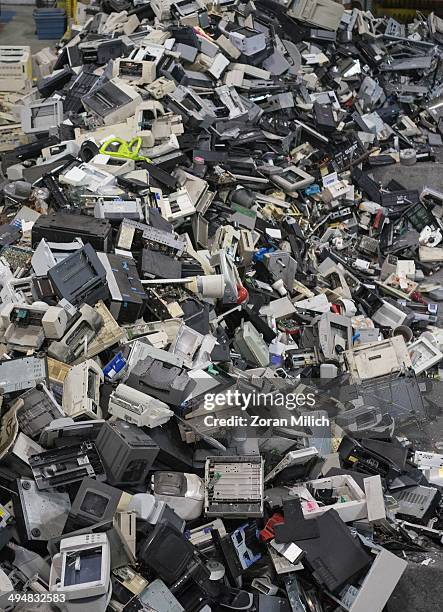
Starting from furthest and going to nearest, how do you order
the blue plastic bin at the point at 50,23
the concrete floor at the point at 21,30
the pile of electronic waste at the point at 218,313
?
the concrete floor at the point at 21,30
the blue plastic bin at the point at 50,23
the pile of electronic waste at the point at 218,313

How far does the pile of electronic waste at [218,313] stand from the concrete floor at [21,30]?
3180 mm

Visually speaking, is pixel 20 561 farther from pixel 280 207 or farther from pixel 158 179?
pixel 280 207

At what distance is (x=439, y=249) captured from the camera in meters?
10.2

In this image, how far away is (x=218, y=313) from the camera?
758 centimetres

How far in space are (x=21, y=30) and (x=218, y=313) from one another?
1105 centimetres

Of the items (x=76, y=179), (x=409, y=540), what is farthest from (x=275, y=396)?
(x=76, y=179)

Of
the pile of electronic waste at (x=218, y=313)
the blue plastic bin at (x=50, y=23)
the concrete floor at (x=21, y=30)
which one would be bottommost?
the concrete floor at (x=21, y=30)

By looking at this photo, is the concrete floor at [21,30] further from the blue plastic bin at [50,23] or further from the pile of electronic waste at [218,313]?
the pile of electronic waste at [218,313]

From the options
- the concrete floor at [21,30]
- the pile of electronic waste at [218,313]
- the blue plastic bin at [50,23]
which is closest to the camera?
the pile of electronic waste at [218,313]

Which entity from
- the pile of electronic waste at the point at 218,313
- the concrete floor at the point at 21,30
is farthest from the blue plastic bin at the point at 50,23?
the pile of electronic waste at the point at 218,313

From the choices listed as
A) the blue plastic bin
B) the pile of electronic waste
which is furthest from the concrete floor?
the pile of electronic waste

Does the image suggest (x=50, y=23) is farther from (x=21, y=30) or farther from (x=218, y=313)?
(x=218, y=313)

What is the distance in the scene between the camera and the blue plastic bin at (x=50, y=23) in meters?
15.3

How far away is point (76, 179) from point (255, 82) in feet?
13.4
